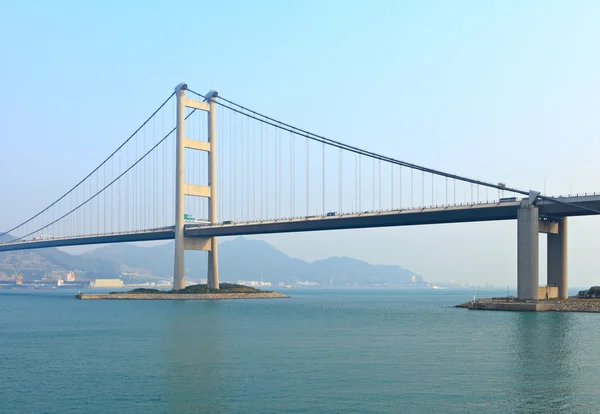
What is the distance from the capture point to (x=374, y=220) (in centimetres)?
6862

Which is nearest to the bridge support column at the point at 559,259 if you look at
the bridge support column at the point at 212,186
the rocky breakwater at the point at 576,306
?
the rocky breakwater at the point at 576,306

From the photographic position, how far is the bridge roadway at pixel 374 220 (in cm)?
5588

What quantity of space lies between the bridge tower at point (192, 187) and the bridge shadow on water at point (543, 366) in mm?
45714

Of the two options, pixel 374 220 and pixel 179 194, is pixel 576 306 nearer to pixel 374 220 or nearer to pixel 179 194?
pixel 374 220

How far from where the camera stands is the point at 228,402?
2061cm

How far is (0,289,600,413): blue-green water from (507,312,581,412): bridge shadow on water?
0.15ft

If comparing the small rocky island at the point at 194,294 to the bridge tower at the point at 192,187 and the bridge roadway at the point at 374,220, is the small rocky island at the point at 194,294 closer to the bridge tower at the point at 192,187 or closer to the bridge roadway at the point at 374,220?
the bridge tower at the point at 192,187

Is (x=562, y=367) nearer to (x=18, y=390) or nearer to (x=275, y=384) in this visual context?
(x=275, y=384)

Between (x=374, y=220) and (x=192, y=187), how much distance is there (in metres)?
22.9

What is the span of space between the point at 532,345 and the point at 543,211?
25.6 metres

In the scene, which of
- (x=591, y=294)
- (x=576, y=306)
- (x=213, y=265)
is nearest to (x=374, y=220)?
(x=591, y=294)

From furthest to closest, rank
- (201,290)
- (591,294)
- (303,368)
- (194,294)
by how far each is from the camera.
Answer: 1. (201,290)
2. (194,294)
3. (591,294)
4. (303,368)

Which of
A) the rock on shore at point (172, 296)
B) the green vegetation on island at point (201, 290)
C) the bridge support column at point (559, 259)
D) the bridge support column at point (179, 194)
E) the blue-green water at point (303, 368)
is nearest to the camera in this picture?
→ the blue-green water at point (303, 368)

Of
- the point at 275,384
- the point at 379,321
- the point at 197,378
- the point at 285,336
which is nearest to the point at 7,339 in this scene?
the point at 285,336
